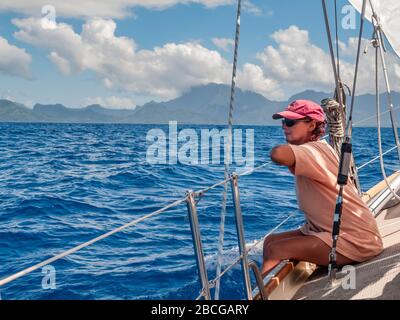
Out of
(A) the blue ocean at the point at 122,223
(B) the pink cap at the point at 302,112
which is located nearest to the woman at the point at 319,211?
(B) the pink cap at the point at 302,112

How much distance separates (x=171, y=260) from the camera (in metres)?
5.75

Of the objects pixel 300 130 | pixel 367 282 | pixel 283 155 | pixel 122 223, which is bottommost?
pixel 122 223

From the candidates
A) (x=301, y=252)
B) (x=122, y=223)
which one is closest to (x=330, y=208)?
(x=301, y=252)

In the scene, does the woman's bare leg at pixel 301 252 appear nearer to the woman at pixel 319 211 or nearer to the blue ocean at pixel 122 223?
the woman at pixel 319 211

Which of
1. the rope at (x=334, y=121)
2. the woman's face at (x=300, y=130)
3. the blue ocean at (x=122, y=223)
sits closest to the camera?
the woman's face at (x=300, y=130)

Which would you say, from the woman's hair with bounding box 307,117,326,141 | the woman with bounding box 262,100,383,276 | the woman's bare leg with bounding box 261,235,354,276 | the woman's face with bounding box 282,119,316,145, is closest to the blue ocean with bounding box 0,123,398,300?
the woman's bare leg with bounding box 261,235,354,276

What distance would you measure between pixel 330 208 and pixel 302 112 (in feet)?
1.83

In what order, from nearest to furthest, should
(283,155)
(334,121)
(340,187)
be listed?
1. (340,187)
2. (283,155)
3. (334,121)

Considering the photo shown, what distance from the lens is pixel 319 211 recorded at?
A: 9.39 feet

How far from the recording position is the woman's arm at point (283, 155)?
2555 mm

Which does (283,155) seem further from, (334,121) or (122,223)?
(122,223)

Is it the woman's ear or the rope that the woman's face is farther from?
the rope
